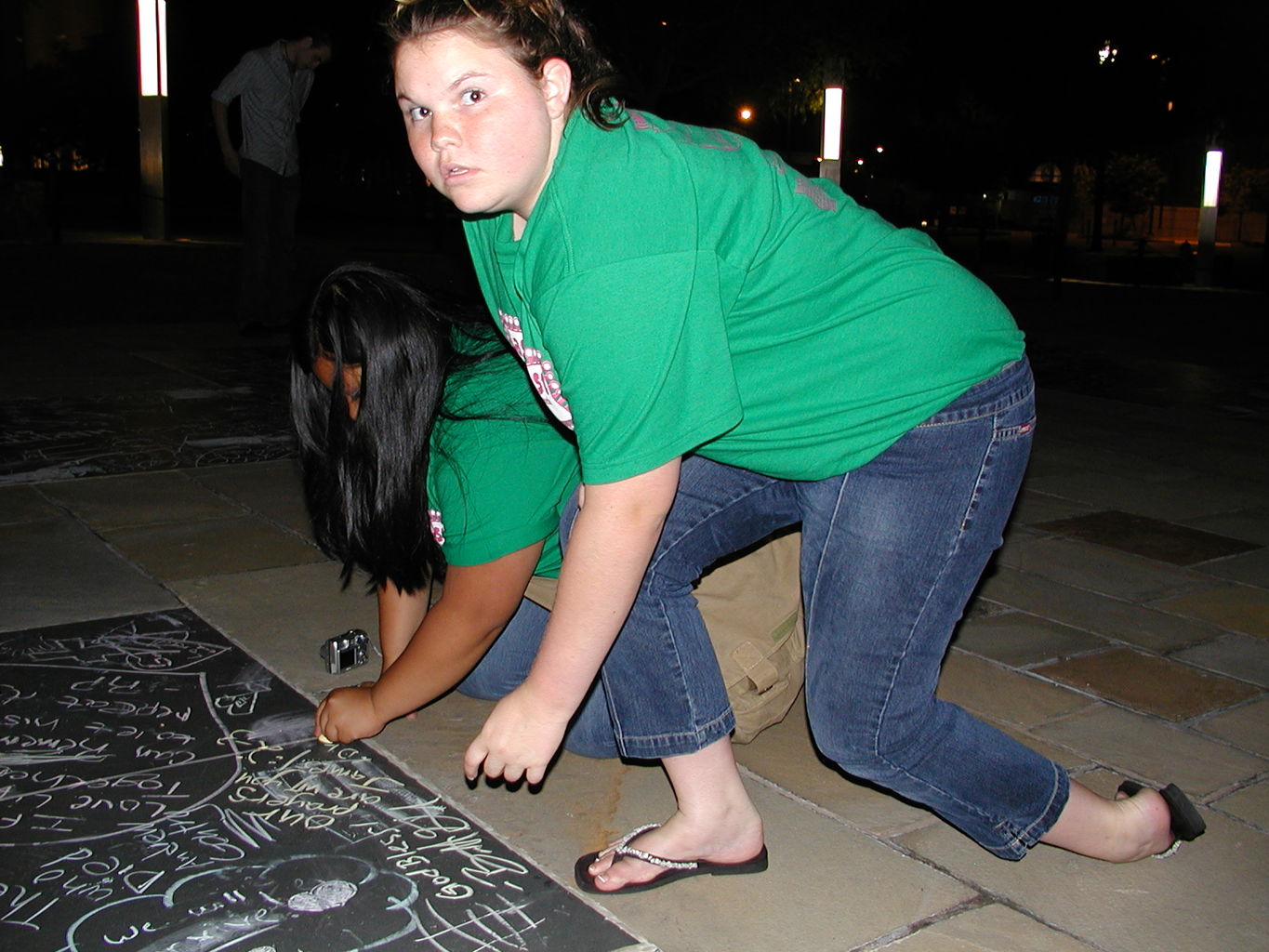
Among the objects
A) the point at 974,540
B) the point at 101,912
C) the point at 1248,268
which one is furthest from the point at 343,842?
the point at 1248,268

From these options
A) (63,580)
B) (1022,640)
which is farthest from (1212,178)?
(63,580)

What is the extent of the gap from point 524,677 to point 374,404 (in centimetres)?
81

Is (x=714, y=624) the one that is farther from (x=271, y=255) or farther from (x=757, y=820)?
(x=271, y=255)

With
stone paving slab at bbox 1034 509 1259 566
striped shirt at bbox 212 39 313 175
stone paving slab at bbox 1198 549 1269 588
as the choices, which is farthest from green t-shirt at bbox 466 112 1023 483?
striped shirt at bbox 212 39 313 175

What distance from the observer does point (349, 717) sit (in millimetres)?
2689

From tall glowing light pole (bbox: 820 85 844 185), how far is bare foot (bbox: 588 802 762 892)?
477 inches

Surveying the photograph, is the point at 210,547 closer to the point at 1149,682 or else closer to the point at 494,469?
the point at 494,469

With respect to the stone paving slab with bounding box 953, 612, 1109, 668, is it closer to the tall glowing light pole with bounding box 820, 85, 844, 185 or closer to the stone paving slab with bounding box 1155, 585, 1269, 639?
the stone paving slab with bounding box 1155, 585, 1269, 639

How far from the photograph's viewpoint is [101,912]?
84.1 inches

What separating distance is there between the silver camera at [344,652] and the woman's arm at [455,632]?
0.56 meters

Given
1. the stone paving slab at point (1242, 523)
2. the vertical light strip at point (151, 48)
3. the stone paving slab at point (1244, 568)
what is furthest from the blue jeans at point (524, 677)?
the vertical light strip at point (151, 48)

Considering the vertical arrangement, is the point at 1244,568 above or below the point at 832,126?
below

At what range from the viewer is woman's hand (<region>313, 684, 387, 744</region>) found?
267 cm

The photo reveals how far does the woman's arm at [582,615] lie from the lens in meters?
1.69
